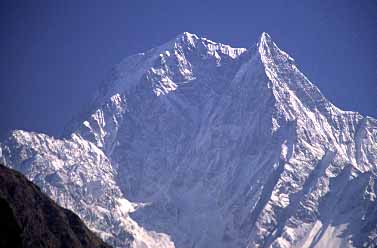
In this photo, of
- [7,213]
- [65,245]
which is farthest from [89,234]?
[7,213]

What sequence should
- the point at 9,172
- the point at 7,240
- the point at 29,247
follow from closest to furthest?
the point at 7,240
the point at 29,247
the point at 9,172

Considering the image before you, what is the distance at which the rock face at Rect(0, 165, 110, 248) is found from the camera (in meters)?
169

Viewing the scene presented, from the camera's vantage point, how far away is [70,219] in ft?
616

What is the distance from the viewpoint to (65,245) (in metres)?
170

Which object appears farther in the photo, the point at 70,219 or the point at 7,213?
the point at 70,219

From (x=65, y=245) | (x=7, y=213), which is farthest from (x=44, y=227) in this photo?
(x=7, y=213)

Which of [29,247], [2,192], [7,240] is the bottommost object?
[7,240]

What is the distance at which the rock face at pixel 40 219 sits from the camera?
16912 cm

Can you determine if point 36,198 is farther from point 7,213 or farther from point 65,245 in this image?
point 7,213

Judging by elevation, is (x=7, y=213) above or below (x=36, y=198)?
below

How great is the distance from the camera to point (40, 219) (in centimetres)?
17862

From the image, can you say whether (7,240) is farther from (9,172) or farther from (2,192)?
(9,172)

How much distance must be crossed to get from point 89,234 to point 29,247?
98.2 feet

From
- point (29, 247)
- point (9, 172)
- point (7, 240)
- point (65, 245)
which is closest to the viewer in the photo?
point (7, 240)
